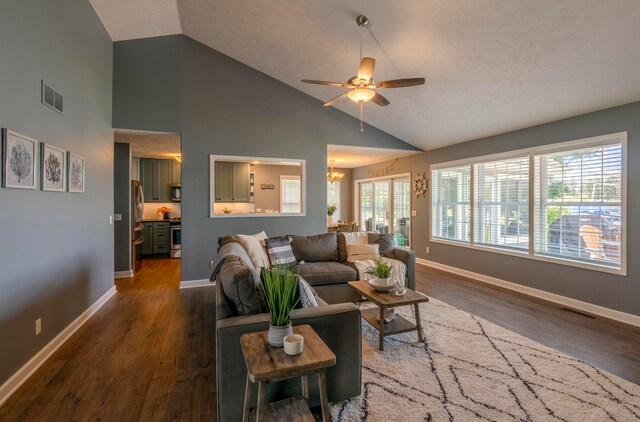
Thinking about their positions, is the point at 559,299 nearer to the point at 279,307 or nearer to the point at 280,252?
the point at 280,252

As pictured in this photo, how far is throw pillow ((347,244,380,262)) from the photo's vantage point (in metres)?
4.30

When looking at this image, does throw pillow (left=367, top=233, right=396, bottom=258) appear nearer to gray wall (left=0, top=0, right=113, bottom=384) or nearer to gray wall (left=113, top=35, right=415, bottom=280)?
gray wall (left=113, top=35, right=415, bottom=280)

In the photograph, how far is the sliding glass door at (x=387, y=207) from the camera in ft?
24.9

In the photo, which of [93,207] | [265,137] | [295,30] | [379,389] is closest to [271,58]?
[295,30]

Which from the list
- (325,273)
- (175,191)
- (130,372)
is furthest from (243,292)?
(175,191)

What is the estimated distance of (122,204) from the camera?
5.58 metres

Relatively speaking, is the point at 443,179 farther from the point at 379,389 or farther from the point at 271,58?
the point at 379,389

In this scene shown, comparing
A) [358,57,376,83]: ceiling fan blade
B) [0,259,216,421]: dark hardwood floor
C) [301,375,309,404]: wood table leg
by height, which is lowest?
[0,259,216,421]: dark hardwood floor

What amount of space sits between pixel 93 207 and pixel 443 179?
19.5 feet

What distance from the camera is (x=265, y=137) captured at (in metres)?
5.45

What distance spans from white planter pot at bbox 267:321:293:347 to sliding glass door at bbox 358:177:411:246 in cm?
605

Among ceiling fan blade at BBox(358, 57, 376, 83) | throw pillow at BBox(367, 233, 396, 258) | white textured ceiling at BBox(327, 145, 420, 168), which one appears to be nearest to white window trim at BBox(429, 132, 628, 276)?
white textured ceiling at BBox(327, 145, 420, 168)

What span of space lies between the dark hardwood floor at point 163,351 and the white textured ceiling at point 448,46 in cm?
265

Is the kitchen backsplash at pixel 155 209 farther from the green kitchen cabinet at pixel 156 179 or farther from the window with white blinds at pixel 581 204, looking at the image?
the window with white blinds at pixel 581 204
